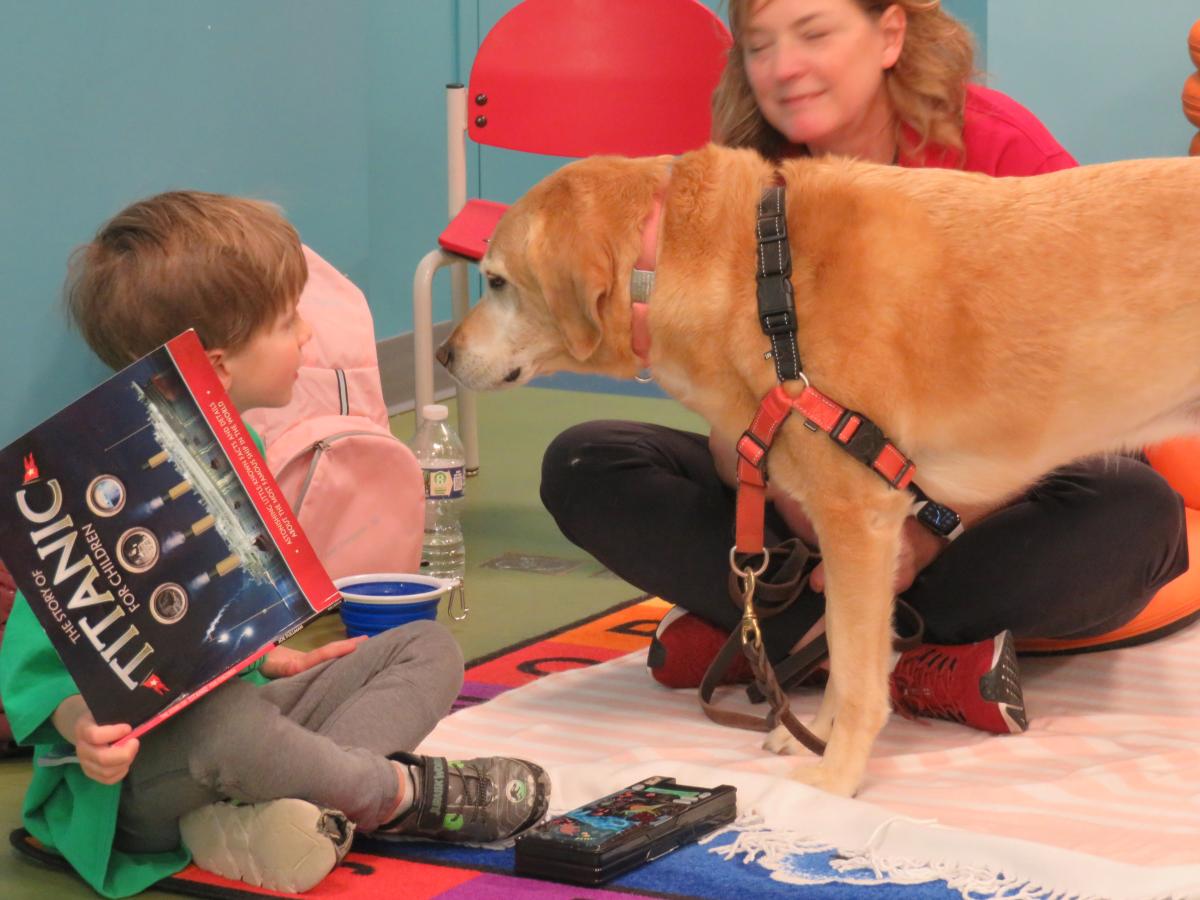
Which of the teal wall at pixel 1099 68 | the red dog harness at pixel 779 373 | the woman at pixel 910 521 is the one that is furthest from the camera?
the teal wall at pixel 1099 68

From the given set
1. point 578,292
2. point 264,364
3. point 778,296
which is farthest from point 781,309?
point 264,364

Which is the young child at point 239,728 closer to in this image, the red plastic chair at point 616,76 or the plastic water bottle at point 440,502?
the plastic water bottle at point 440,502

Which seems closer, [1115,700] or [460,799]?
[460,799]

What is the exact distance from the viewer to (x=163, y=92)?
3.53 meters

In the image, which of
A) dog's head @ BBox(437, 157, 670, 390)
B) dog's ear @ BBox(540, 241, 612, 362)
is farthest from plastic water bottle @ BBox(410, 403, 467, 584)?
dog's ear @ BBox(540, 241, 612, 362)

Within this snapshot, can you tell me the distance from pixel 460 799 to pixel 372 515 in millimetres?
1089

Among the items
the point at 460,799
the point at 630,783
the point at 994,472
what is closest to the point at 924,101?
the point at 994,472

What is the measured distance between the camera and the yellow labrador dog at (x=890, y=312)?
6.24 ft

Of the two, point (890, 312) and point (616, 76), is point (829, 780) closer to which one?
point (890, 312)

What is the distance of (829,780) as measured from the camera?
1.92m

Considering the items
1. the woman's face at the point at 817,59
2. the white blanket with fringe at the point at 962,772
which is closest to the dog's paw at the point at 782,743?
the white blanket with fringe at the point at 962,772

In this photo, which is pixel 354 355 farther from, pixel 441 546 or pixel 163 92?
pixel 163 92

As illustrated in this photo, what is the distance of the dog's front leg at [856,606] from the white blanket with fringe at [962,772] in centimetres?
6

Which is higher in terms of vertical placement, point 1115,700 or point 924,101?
point 924,101
